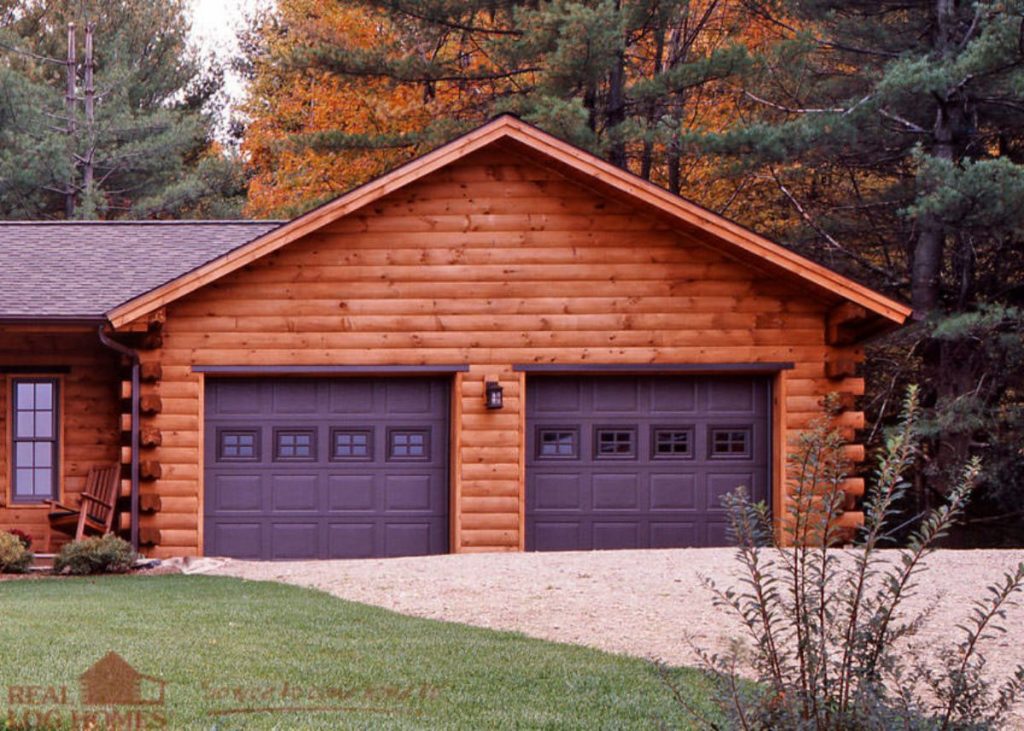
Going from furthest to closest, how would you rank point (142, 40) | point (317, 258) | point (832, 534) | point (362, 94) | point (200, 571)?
point (142, 40) < point (362, 94) < point (317, 258) < point (200, 571) < point (832, 534)

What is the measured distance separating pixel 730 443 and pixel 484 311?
3.27 m

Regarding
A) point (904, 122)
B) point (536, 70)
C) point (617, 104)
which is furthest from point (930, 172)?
point (536, 70)

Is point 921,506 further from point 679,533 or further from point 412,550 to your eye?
point 412,550

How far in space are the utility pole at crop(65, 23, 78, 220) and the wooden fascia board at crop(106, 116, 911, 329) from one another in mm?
16543

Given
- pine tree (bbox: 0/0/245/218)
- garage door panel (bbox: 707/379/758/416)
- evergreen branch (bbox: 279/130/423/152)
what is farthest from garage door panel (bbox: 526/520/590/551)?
pine tree (bbox: 0/0/245/218)

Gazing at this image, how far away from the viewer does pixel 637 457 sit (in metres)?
16.0

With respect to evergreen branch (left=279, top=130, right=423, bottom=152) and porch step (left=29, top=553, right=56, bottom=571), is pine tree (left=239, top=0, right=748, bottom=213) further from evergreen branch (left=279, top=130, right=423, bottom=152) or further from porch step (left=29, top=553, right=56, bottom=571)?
porch step (left=29, top=553, right=56, bottom=571)

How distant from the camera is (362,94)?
1121 inches

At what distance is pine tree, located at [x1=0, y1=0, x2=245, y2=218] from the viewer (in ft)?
98.5

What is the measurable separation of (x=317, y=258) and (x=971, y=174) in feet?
28.4

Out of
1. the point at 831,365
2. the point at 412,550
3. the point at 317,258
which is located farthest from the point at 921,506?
the point at 317,258

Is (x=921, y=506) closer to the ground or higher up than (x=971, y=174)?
closer to the ground

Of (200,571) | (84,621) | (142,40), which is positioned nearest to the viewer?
(84,621)

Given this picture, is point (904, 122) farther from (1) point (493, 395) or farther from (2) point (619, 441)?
(1) point (493, 395)
